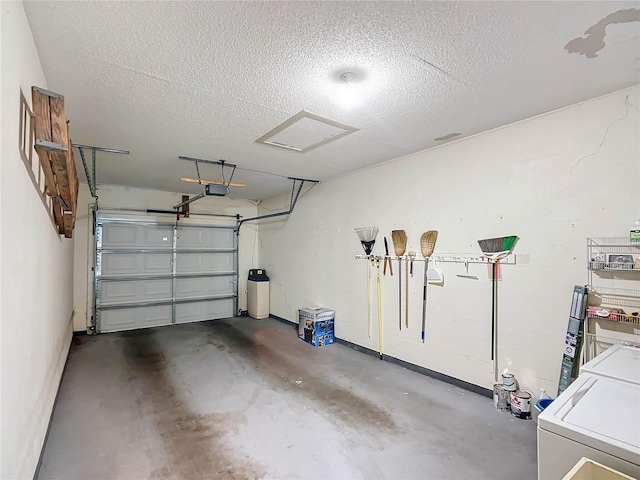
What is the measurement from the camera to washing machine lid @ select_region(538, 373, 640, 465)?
113 cm

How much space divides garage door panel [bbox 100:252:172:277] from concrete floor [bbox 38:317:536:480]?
1.82 metres

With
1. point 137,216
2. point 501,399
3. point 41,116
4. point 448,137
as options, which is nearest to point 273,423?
point 501,399

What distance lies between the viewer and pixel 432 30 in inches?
62.7

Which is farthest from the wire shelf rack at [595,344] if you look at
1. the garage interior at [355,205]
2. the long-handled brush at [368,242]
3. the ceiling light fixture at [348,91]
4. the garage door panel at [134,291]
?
the garage door panel at [134,291]

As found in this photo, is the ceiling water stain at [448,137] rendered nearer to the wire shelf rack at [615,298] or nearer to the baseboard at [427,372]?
the wire shelf rack at [615,298]

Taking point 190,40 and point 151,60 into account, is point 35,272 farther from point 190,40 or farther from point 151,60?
point 190,40

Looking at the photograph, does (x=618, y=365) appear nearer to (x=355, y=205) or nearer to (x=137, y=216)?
(x=355, y=205)

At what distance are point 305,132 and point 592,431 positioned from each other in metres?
2.72

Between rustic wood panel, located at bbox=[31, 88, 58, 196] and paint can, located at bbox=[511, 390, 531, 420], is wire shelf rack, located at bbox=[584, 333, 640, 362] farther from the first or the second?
rustic wood panel, located at bbox=[31, 88, 58, 196]

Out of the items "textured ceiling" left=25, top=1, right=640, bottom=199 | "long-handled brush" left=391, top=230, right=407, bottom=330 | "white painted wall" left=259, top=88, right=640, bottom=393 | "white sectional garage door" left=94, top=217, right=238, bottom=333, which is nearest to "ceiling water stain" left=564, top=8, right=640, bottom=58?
"textured ceiling" left=25, top=1, right=640, bottom=199

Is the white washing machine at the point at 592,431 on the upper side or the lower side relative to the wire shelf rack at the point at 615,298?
lower

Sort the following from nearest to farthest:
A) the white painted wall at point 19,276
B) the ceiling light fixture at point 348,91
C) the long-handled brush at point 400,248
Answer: the white painted wall at point 19,276 → the ceiling light fixture at point 348,91 → the long-handled brush at point 400,248

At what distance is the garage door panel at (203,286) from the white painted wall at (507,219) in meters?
3.16

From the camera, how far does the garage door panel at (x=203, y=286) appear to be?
20.2ft
